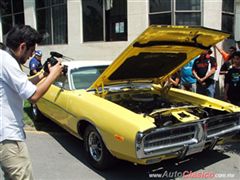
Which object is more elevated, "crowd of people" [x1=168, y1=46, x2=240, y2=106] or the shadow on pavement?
"crowd of people" [x1=168, y1=46, x2=240, y2=106]

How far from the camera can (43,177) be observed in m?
4.60

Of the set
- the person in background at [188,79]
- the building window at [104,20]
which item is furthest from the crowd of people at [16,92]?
the building window at [104,20]

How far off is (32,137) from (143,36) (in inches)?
134

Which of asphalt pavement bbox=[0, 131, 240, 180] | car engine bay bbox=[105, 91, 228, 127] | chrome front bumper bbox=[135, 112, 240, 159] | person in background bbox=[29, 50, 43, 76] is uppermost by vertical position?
person in background bbox=[29, 50, 43, 76]

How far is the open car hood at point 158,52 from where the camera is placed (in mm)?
4488

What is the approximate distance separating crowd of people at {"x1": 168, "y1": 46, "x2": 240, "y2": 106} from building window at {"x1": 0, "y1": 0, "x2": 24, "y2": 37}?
11.3 m

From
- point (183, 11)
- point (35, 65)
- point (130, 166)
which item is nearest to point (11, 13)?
point (35, 65)

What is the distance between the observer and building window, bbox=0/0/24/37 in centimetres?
1761

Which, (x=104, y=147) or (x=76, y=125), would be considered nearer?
(x=104, y=147)

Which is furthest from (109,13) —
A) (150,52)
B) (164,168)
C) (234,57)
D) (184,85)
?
(164,168)

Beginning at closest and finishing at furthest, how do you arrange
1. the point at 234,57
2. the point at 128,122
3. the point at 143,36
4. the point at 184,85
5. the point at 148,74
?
the point at 128,122 → the point at 143,36 → the point at 148,74 → the point at 234,57 → the point at 184,85

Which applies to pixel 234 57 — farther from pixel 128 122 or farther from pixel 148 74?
pixel 128 122

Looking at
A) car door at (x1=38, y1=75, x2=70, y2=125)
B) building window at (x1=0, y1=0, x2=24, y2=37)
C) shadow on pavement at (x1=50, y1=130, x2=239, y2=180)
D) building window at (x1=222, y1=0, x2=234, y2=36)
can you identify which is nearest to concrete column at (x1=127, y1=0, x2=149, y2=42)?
building window at (x1=222, y1=0, x2=234, y2=36)

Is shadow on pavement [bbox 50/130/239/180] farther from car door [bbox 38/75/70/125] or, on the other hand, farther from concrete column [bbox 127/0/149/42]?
concrete column [bbox 127/0/149/42]
